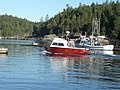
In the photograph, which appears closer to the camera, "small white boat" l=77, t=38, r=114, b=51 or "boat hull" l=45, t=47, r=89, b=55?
"boat hull" l=45, t=47, r=89, b=55

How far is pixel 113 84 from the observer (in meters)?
38.5

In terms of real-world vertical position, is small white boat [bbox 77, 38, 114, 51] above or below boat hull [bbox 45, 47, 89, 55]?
above

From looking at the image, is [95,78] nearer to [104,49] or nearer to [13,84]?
[13,84]

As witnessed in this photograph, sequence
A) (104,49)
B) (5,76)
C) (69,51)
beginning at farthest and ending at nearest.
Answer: (104,49) < (69,51) < (5,76)

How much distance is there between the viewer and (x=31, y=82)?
38188 mm

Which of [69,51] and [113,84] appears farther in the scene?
[69,51]

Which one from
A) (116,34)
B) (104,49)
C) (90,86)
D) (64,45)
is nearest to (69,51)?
(64,45)

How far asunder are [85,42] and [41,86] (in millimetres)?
98664

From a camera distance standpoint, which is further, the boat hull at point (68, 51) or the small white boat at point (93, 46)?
the small white boat at point (93, 46)

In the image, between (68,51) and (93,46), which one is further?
(93,46)

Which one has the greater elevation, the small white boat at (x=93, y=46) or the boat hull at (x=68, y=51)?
the small white boat at (x=93, y=46)

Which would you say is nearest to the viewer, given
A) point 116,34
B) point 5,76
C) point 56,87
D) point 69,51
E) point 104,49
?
point 56,87

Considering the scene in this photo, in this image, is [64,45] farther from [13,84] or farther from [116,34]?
[116,34]

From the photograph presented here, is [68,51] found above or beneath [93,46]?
beneath
